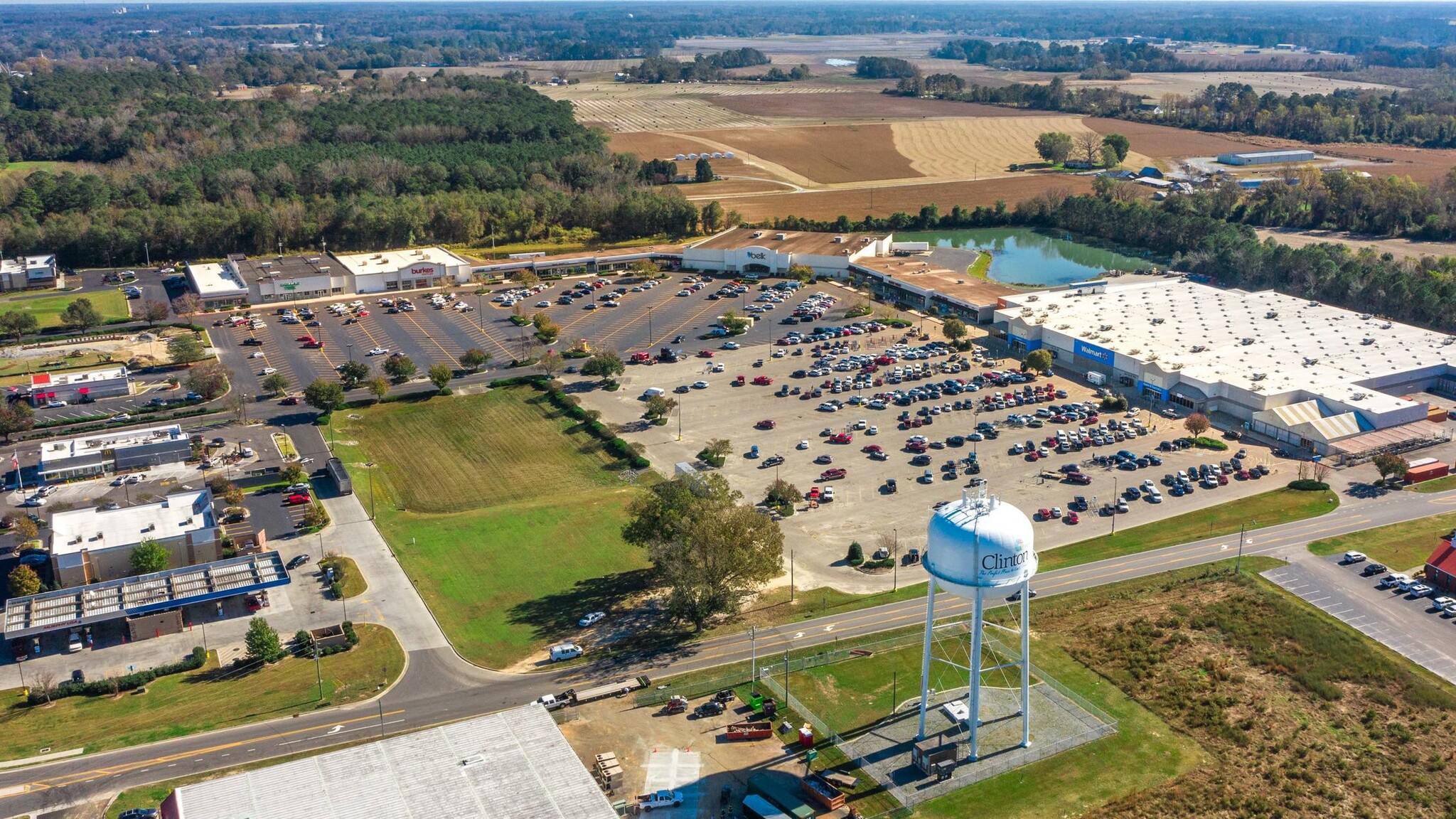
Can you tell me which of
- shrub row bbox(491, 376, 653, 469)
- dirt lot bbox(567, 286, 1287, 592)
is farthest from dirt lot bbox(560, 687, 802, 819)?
shrub row bbox(491, 376, 653, 469)

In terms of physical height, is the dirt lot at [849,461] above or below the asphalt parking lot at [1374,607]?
above

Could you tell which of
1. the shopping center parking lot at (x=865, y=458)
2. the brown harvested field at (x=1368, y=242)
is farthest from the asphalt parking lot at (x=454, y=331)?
the brown harvested field at (x=1368, y=242)

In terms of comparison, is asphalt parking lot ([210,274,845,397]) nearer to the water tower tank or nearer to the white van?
the white van

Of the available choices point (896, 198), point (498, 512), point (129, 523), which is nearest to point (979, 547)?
point (498, 512)

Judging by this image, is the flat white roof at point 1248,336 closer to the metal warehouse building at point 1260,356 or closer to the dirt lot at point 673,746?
the metal warehouse building at point 1260,356

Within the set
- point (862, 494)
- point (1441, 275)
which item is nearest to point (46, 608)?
point (862, 494)

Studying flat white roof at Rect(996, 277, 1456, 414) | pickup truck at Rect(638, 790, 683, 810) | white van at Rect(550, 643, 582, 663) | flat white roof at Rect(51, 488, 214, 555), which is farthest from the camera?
flat white roof at Rect(996, 277, 1456, 414)
